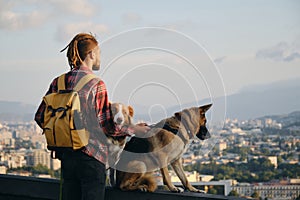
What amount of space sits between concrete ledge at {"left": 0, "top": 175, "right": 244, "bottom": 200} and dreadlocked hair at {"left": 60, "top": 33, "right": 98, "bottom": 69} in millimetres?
1052

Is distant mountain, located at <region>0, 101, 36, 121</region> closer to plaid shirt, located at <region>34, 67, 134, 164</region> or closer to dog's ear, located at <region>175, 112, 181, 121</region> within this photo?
plaid shirt, located at <region>34, 67, 134, 164</region>

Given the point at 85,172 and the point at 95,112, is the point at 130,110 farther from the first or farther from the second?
the point at 85,172

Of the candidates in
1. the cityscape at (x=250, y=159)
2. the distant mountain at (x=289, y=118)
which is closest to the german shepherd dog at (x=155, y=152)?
the cityscape at (x=250, y=159)

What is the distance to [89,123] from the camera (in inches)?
112

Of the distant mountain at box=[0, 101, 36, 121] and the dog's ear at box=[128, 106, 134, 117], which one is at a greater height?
the distant mountain at box=[0, 101, 36, 121]

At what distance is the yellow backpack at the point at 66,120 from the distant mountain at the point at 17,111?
0.77 meters

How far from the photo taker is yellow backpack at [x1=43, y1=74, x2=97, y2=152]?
278 centimetres

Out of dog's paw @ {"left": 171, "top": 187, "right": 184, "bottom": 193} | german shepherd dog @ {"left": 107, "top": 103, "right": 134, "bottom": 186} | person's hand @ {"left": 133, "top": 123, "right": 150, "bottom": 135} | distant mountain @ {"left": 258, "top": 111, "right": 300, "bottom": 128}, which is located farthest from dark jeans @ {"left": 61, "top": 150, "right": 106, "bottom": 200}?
distant mountain @ {"left": 258, "top": 111, "right": 300, "bottom": 128}

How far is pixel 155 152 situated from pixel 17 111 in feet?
6.72

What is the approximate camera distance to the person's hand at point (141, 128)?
310 centimetres

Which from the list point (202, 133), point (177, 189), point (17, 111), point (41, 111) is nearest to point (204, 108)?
point (202, 133)

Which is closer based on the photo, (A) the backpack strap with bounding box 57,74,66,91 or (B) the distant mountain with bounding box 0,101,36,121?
(A) the backpack strap with bounding box 57,74,66,91

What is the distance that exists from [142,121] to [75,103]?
574 mm

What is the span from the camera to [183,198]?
320cm
